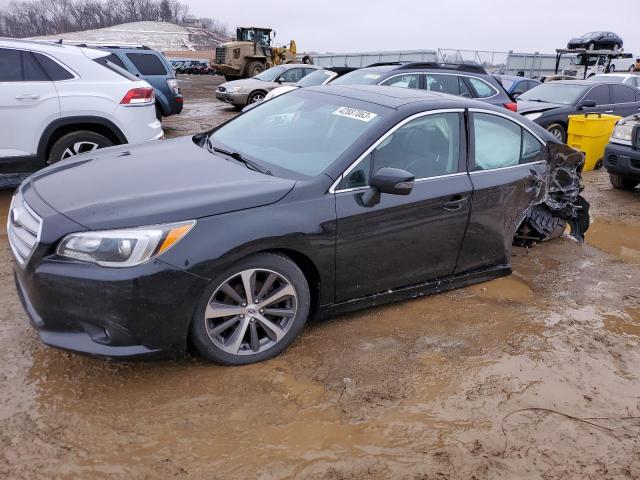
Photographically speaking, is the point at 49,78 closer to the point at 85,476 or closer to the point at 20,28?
the point at 85,476

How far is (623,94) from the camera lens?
445 inches

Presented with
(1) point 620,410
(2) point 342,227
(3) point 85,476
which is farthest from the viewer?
(2) point 342,227

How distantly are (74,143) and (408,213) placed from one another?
441 cm

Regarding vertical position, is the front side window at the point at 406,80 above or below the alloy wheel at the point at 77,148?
above

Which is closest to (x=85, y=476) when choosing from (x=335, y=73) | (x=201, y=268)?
(x=201, y=268)

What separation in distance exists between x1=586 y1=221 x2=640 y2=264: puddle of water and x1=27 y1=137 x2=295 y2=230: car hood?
415 cm

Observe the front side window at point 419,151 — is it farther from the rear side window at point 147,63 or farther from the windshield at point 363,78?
the rear side window at point 147,63

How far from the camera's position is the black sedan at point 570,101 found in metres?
10.3

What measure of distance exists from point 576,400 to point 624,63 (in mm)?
35102

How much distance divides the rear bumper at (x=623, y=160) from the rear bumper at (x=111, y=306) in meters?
7.12

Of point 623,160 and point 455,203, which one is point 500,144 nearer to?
point 455,203

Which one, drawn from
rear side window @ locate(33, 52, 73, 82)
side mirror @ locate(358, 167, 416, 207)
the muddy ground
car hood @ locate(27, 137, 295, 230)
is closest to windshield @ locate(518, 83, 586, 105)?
the muddy ground

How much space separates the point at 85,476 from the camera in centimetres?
229

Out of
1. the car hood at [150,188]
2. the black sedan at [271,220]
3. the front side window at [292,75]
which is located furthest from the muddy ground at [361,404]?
the front side window at [292,75]
